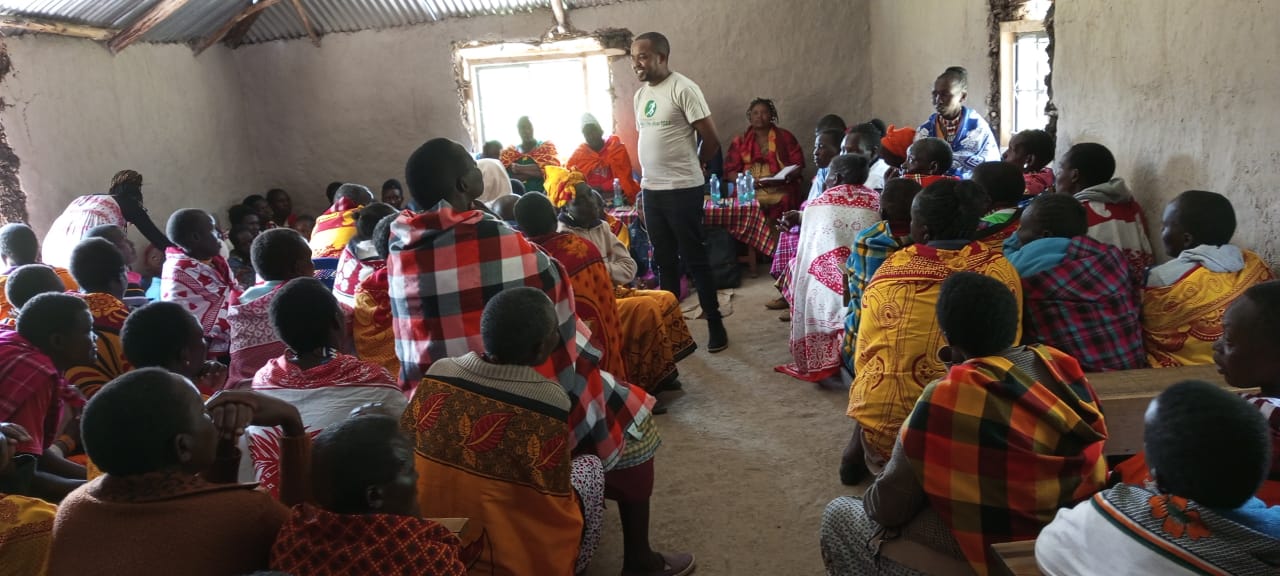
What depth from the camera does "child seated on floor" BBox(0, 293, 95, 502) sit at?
8.32 ft

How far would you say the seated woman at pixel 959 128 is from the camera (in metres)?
5.33

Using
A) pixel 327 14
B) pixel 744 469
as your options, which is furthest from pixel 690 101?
pixel 327 14

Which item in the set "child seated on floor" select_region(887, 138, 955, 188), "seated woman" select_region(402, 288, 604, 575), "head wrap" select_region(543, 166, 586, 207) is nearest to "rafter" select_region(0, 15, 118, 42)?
"head wrap" select_region(543, 166, 586, 207)

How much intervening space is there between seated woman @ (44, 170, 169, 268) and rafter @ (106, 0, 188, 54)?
4.94ft

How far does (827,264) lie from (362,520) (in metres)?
3.25

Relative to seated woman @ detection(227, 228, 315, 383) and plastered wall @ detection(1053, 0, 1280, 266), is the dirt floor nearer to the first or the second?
seated woman @ detection(227, 228, 315, 383)

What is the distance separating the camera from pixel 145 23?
296 inches

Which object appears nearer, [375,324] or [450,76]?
[375,324]

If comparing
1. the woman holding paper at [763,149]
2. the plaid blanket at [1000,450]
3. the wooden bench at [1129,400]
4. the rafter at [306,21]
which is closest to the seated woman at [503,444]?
the plaid blanket at [1000,450]

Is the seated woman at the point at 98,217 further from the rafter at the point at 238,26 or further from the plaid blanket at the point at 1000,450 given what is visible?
the plaid blanket at the point at 1000,450

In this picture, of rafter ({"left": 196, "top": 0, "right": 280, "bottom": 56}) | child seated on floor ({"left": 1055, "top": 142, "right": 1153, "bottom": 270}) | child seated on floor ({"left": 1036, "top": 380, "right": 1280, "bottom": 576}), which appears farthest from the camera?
rafter ({"left": 196, "top": 0, "right": 280, "bottom": 56})

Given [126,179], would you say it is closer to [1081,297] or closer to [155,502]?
[155,502]

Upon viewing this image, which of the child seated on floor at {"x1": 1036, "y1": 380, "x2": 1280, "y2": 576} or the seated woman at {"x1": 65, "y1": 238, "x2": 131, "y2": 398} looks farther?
the seated woman at {"x1": 65, "y1": 238, "x2": 131, "y2": 398}

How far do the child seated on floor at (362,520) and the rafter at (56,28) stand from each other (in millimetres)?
6746
